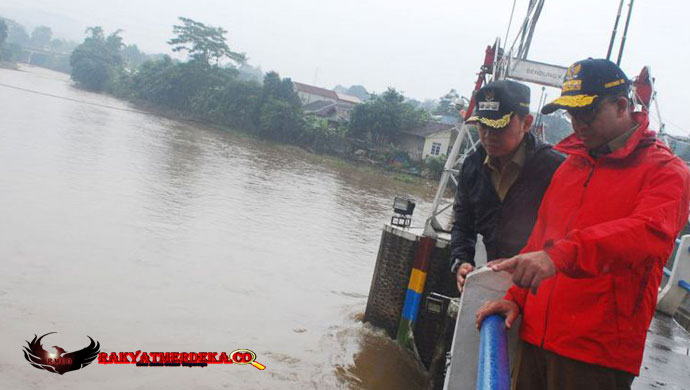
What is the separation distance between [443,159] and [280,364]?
92.0ft

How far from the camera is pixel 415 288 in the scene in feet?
24.6

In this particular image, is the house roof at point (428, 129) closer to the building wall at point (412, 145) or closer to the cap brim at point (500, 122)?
the building wall at point (412, 145)

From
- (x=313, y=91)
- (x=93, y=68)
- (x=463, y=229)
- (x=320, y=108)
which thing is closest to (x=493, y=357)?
(x=463, y=229)

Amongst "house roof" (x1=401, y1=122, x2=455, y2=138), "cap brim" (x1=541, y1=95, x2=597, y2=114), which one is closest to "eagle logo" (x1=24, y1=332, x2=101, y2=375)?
"cap brim" (x1=541, y1=95, x2=597, y2=114)

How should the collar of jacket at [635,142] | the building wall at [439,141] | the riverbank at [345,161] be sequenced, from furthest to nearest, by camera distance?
the building wall at [439,141], the riverbank at [345,161], the collar of jacket at [635,142]

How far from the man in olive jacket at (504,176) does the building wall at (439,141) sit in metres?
32.4

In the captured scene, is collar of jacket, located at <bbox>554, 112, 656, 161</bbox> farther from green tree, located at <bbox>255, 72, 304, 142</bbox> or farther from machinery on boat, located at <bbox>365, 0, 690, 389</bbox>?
green tree, located at <bbox>255, 72, 304, 142</bbox>

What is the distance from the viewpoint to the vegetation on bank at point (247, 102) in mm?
36844

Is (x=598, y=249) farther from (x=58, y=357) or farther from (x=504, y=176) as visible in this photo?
(x=58, y=357)

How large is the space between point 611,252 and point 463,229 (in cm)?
112

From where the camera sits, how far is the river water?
626cm

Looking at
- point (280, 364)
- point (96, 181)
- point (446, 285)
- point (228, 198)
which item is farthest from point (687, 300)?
point (96, 181)

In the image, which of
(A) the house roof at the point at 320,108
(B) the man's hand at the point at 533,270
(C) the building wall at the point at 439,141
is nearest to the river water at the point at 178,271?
(B) the man's hand at the point at 533,270

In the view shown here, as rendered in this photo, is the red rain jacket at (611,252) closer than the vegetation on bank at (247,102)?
Yes
